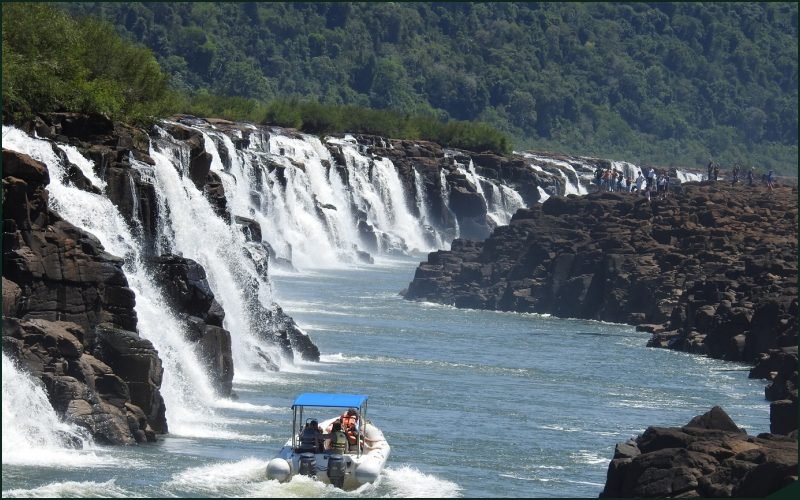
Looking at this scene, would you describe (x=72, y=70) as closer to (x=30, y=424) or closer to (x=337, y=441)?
(x=30, y=424)

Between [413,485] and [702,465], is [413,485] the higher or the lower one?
the lower one

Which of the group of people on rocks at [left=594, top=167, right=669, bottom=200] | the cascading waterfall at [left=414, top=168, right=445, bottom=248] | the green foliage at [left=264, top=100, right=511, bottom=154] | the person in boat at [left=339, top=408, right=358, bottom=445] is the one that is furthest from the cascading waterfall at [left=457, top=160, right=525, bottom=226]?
the person in boat at [left=339, top=408, right=358, bottom=445]

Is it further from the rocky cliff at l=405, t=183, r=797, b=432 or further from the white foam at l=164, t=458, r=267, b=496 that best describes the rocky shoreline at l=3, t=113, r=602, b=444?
the rocky cliff at l=405, t=183, r=797, b=432

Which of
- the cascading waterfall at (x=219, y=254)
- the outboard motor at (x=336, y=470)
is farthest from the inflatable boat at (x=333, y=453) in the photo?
the cascading waterfall at (x=219, y=254)

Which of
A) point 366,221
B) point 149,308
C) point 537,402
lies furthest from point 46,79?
point 366,221

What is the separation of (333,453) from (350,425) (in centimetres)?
202

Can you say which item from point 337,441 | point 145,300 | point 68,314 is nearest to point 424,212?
point 145,300

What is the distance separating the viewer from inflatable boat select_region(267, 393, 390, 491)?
149 ft

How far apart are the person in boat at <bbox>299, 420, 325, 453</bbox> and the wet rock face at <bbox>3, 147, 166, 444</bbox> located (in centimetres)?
532

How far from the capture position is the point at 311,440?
152 ft

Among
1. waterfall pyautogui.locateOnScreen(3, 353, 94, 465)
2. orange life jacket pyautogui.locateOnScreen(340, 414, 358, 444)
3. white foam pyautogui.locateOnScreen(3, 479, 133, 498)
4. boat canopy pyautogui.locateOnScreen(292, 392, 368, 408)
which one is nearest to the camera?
white foam pyautogui.locateOnScreen(3, 479, 133, 498)

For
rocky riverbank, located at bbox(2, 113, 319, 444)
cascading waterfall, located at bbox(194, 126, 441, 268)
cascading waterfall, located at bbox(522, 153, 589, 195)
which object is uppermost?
cascading waterfall, located at bbox(522, 153, 589, 195)

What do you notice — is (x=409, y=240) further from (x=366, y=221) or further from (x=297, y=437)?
(x=297, y=437)

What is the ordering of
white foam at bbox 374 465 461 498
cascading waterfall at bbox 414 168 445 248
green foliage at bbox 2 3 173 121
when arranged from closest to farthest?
white foam at bbox 374 465 461 498, green foliage at bbox 2 3 173 121, cascading waterfall at bbox 414 168 445 248
